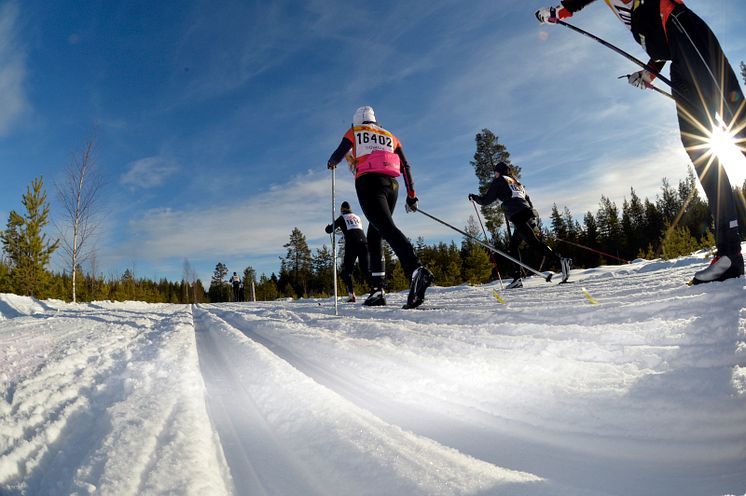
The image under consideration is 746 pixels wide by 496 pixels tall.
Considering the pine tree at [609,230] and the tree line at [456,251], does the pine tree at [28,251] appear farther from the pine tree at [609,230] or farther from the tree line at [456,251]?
Result: the pine tree at [609,230]

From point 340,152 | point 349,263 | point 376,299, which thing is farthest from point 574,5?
point 349,263

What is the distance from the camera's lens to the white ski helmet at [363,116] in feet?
14.7

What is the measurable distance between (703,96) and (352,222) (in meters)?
6.49

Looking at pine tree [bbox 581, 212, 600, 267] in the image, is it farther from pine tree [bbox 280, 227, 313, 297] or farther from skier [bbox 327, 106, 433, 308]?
skier [bbox 327, 106, 433, 308]

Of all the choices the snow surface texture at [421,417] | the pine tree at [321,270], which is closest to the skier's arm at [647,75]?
the snow surface texture at [421,417]

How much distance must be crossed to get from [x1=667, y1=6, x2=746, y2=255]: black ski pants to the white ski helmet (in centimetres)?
292

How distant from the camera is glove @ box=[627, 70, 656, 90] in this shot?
3.20 metres

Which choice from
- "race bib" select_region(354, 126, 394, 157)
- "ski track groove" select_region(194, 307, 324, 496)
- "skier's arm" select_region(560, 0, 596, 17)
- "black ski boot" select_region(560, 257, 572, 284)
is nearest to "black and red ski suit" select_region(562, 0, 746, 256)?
"skier's arm" select_region(560, 0, 596, 17)

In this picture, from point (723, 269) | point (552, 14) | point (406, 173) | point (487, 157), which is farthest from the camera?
point (487, 157)

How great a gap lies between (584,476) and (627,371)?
1.93 ft

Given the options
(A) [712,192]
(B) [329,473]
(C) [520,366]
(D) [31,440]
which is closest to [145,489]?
(B) [329,473]

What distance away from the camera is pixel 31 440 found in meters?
0.91

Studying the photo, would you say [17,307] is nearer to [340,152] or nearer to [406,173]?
[340,152]

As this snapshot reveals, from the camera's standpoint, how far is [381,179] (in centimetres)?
416
